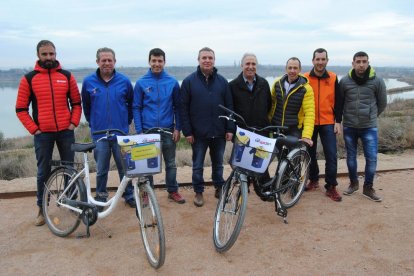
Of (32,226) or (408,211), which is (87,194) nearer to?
(32,226)

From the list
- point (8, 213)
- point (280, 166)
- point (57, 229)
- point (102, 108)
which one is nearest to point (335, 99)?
point (280, 166)

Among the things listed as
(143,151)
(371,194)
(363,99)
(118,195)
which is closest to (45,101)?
(118,195)

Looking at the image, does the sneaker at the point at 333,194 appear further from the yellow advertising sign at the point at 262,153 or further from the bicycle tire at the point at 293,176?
the yellow advertising sign at the point at 262,153

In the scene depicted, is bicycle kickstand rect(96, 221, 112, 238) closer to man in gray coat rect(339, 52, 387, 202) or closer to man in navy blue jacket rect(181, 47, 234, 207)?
man in navy blue jacket rect(181, 47, 234, 207)

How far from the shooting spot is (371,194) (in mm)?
4750

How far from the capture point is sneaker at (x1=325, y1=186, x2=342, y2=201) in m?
4.73

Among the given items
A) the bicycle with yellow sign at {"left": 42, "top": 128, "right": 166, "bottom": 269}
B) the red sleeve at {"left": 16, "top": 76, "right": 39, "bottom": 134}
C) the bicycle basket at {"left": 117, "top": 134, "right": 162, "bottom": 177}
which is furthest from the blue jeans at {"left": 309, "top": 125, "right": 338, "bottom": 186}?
the red sleeve at {"left": 16, "top": 76, "right": 39, "bottom": 134}

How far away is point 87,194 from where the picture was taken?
3.69m

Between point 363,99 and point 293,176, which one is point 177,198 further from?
point 363,99

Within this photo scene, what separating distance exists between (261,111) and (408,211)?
2.14m

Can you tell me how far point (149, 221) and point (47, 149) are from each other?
60.6 inches

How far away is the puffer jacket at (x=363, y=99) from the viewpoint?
4539 millimetres

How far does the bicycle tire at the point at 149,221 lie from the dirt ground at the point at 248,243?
0.11m

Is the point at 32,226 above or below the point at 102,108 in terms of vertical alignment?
below
